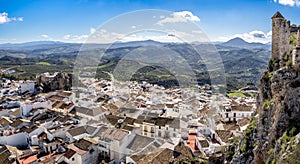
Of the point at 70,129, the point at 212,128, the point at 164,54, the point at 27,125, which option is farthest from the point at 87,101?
the point at 164,54

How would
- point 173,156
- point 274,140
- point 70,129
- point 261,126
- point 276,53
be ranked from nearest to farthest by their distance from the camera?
point 274,140 → point 261,126 → point 276,53 → point 173,156 → point 70,129

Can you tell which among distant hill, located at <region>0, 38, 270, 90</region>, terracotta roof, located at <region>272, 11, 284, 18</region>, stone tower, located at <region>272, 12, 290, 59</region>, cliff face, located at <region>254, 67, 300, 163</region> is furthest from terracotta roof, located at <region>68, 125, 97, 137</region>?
distant hill, located at <region>0, 38, 270, 90</region>

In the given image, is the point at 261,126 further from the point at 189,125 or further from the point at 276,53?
the point at 189,125

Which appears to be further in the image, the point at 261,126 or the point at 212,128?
the point at 212,128

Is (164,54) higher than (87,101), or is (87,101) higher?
(164,54)

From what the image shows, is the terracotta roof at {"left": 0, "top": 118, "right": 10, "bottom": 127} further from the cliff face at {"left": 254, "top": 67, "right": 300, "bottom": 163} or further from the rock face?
the cliff face at {"left": 254, "top": 67, "right": 300, "bottom": 163}

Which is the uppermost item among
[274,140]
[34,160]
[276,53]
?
[276,53]

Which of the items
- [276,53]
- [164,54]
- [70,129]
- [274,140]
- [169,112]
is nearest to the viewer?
[274,140]

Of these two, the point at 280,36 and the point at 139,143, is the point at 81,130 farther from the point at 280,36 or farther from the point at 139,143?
the point at 280,36

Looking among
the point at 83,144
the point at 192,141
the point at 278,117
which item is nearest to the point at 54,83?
the point at 83,144
